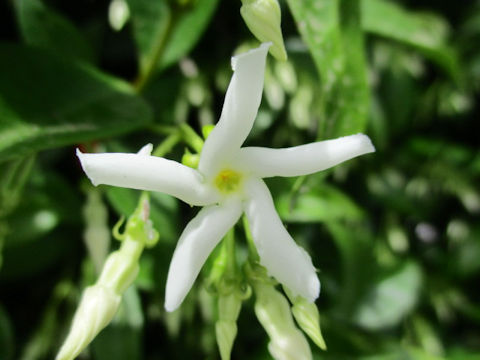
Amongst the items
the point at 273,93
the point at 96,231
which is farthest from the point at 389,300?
the point at 96,231

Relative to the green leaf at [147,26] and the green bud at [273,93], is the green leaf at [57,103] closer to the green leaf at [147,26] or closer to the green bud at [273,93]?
the green leaf at [147,26]

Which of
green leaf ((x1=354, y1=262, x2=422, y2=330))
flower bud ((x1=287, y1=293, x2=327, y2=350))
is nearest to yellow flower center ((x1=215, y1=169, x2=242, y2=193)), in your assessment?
flower bud ((x1=287, y1=293, x2=327, y2=350))

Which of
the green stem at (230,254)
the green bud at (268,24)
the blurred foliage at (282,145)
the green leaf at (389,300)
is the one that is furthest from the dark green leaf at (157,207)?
the green leaf at (389,300)

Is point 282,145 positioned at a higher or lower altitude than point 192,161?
lower

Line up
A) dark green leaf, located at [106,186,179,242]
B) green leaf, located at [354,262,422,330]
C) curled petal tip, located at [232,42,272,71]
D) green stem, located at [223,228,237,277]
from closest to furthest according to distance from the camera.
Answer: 1. curled petal tip, located at [232,42,272,71]
2. green stem, located at [223,228,237,277]
3. dark green leaf, located at [106,186,179,242]
4. green leaf, located at [354,262,422,330]

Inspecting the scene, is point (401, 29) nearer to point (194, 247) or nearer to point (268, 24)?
point (268, 24)

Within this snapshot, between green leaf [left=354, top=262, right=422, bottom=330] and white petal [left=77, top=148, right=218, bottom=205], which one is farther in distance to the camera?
green leaf [left=354, top=262, right=422, bottom=330]

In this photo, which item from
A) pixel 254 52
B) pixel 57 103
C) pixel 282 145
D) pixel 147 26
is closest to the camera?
pixel 254 52

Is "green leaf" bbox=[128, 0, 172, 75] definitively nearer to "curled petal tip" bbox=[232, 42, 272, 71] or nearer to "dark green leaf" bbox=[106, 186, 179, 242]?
"dark green leaf" bbox=[106, 186, 179, 242]
